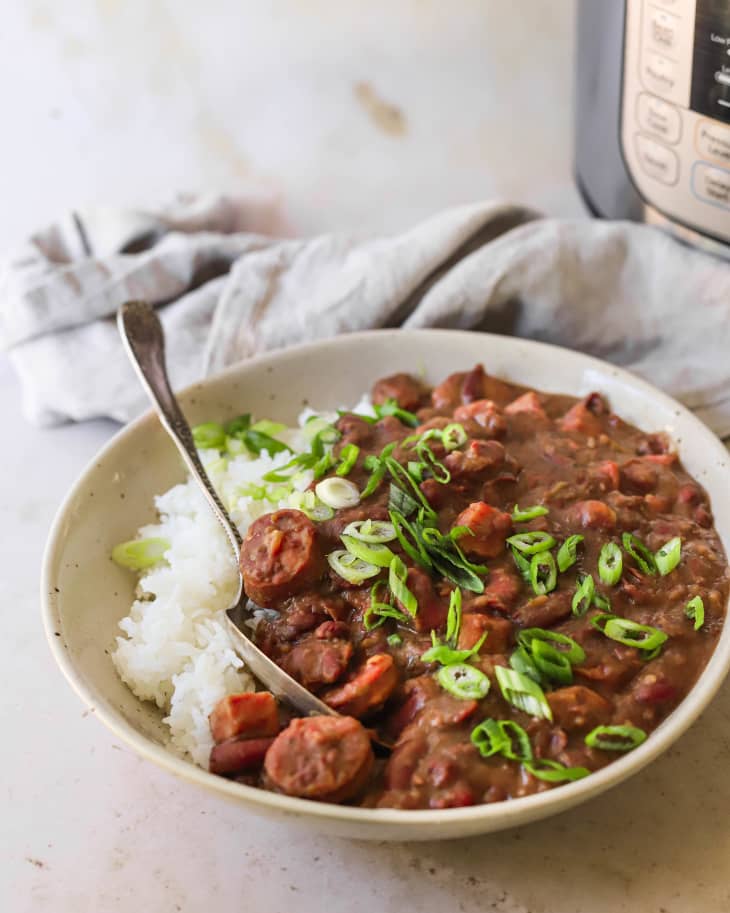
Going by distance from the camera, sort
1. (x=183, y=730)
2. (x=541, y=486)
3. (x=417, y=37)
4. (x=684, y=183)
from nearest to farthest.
→ 1. (x=183, y=730)
2. (x=541, y=486)
3. (x=684, y=183)
4. (x=417, y=37)

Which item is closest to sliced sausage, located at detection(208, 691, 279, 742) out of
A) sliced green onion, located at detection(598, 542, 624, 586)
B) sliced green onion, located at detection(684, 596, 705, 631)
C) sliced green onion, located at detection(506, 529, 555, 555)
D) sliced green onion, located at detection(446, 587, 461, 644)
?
sliced green onion, located at detection(446, 587, 461, 644)

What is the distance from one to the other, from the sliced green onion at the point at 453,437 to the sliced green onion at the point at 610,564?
0.41 meters

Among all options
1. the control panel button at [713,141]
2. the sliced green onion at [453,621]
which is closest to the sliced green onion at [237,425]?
the sliced green onion at [453,621]

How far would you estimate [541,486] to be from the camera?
7.25 feet

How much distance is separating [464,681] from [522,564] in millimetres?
326

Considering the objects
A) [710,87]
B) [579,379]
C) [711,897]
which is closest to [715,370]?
[579,379]

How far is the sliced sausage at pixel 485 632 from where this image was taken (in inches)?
72.1

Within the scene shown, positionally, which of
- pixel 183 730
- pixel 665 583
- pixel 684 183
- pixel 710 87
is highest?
pixel 710 87

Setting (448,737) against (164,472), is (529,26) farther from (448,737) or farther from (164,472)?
(448,737)

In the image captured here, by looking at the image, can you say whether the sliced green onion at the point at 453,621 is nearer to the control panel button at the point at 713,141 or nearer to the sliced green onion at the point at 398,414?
the sliced green onion at the point at 398,414

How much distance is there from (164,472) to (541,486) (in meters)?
0.93

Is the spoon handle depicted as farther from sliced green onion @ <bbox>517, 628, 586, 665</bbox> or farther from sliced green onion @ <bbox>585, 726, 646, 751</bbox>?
sliced green onion @ <bbox>585, 726, 646, 751</bbox>

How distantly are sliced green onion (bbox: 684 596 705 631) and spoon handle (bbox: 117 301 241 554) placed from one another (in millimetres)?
941

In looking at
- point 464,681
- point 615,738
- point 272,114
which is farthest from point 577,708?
point 272,114
